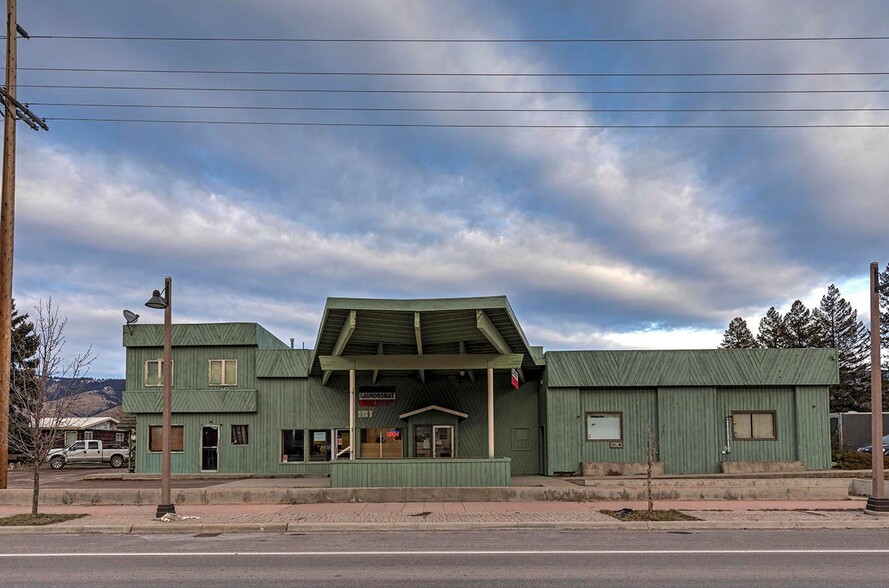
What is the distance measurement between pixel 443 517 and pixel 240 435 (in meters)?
15.2

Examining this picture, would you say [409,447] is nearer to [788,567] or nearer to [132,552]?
[132,552]

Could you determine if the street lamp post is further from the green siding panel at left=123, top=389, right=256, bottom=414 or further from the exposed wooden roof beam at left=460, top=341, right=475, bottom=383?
the green siding panel at left=123, top=389, right=256, bottom=414

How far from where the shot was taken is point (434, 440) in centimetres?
2784

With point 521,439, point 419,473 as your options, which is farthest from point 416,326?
point 521,439

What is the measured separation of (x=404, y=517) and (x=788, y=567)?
8.10m

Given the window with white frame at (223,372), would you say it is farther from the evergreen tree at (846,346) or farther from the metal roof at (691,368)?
the evergreen tree at (846,346)

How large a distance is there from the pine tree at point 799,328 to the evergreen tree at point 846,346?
4.97 ft

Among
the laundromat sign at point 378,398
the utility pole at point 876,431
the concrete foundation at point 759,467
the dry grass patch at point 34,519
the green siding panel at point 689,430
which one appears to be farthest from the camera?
the laundromat sign at point 378,398

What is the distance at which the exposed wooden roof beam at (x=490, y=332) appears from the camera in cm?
1823

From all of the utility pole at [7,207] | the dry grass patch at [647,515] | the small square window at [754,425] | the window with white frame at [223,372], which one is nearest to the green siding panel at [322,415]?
the window with white frame at [223,372]

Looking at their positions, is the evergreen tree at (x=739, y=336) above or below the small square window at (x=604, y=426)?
above

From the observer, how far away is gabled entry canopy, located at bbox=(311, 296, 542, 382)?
704 inches

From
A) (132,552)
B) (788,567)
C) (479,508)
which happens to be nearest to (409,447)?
(479,508)

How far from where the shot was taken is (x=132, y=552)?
1199cm
